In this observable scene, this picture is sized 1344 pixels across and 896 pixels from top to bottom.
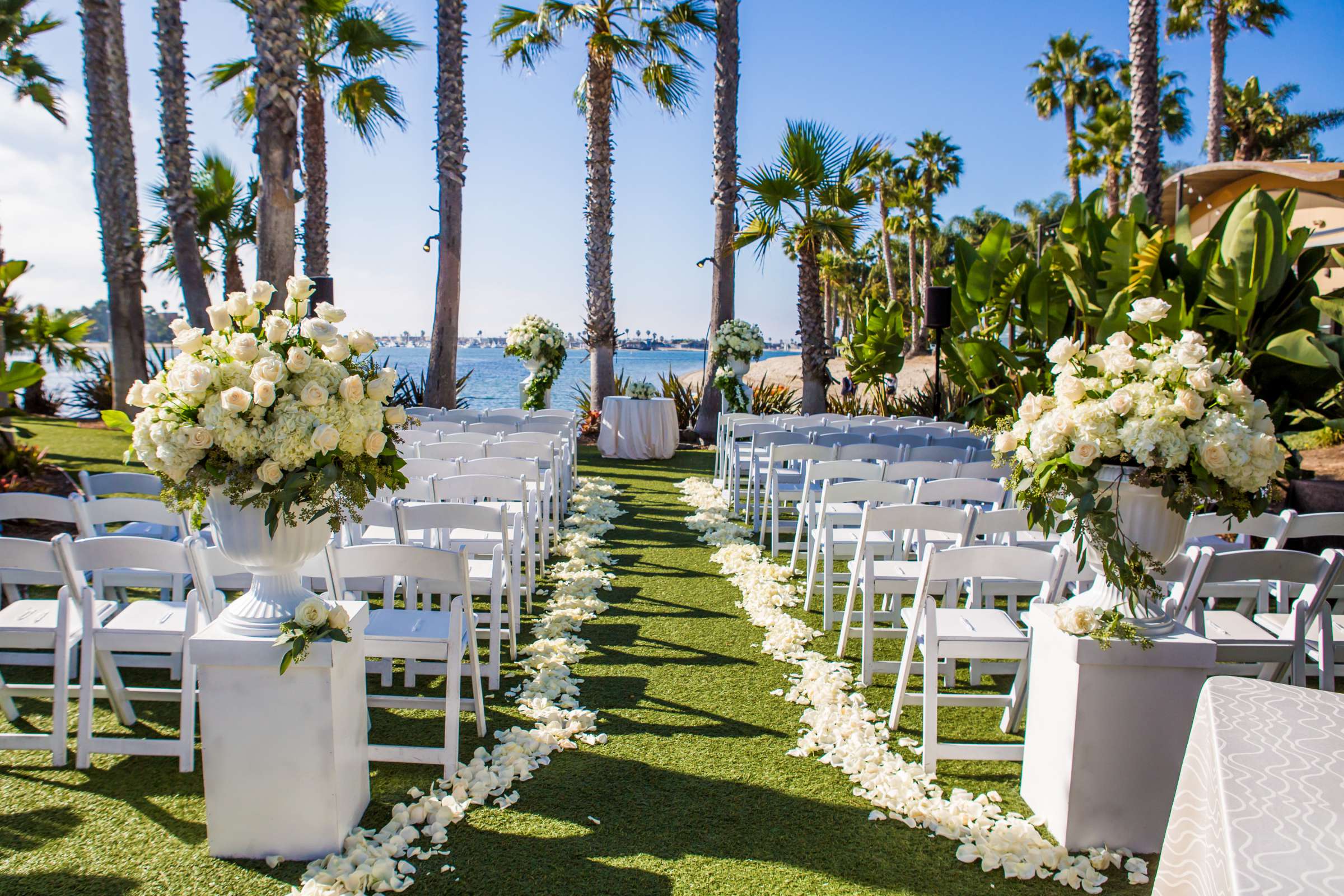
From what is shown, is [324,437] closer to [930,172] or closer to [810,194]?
[810,194]

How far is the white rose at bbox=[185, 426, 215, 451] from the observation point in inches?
94.1

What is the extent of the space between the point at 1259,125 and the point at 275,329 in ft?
111

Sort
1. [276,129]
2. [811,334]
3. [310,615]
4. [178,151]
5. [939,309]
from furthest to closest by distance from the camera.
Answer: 1. [811,334]
2. [178,151]
3. [939,309]
4. [276,129]
5. [310,615]

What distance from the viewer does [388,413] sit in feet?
8.87

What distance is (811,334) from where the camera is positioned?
1305cm

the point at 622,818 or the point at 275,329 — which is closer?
the point at 275,329

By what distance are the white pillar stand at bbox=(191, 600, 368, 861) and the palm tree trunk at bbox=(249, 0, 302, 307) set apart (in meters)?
5.71

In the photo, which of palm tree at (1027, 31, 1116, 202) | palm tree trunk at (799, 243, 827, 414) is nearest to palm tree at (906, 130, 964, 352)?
palm tree at (1027, 31, 1116, 202)

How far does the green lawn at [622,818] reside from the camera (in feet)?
8.16

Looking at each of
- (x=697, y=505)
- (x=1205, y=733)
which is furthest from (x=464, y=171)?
(x=1205, y=733)

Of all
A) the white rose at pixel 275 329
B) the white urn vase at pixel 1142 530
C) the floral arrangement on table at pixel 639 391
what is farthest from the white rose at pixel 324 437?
the floral arrangement on table at pixel 639 391

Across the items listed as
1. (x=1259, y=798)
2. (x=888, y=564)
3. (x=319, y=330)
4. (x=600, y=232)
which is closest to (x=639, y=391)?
(x=600, y=232)

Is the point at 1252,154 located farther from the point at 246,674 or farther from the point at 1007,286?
the point at 246,674

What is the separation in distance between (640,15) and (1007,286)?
9.13 meters
